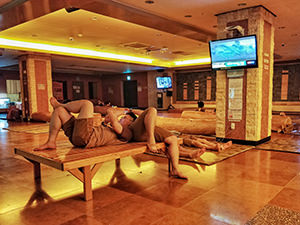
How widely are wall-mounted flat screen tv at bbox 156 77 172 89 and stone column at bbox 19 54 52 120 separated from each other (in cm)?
732

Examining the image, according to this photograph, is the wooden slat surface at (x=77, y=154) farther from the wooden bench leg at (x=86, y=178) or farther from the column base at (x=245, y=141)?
the column base at (x=245, y=141)

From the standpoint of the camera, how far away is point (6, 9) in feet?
15.7

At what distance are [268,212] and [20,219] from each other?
88.1 inches

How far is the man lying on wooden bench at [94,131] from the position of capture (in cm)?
283

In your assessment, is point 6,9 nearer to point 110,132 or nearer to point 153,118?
point 110,132

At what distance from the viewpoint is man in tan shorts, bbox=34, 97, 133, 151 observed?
283 cm

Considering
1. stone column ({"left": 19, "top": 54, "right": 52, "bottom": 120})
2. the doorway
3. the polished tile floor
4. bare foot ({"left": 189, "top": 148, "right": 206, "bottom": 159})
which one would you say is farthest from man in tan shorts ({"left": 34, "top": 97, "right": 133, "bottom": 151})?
the doorway

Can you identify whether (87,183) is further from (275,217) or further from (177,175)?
(275,217)

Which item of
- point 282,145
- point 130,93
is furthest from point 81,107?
point 130,93

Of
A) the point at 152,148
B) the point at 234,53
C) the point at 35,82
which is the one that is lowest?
the point at 152,148

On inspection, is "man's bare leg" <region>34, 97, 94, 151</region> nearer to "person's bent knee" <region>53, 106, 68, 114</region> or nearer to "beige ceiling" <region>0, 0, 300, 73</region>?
"person's bent knee" <region>53, 106, 68, 114</region>

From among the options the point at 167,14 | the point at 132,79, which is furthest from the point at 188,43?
the point at 132,79

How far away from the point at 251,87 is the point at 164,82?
10926mm

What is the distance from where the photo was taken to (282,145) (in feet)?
16.8
